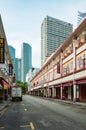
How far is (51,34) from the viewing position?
174875 mm

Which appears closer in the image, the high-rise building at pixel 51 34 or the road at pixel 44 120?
the road at pixel 44 120

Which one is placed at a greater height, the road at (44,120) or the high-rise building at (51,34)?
the high-rise building at (51,34)

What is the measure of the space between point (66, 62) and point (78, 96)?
1041 centimetres

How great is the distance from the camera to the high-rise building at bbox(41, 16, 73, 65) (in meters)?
166

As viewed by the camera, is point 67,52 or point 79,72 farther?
point 67,52

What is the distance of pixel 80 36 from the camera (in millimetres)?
46938

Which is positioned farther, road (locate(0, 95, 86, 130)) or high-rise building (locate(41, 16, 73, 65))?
high-rise building (locate(41, 16, 73, 65))

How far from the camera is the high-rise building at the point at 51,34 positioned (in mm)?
165825

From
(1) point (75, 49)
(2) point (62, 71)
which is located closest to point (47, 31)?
(2) point (62, 71)

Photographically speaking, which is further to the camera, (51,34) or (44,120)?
(51,34)

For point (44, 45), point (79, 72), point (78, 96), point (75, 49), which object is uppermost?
point (44, 45)

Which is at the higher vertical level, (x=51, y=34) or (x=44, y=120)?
(x=51, y=34)

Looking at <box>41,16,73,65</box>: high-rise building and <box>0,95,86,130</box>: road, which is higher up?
<box>41,16,73,65</box>: high-rise building

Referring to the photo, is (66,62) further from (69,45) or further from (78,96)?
(78,96)
